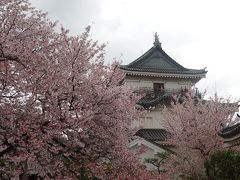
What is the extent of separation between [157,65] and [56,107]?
31.6 m

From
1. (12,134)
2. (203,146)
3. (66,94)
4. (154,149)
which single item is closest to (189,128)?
(203,146)

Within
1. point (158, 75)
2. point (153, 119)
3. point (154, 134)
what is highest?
point (158, 75)

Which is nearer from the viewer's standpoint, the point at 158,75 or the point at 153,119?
the point at 153,119

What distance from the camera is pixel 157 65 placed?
41594 millimetres

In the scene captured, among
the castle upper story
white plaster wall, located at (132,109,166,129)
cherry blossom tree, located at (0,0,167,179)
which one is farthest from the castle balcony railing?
cherry blossom tree, located at (0,0,167,179)

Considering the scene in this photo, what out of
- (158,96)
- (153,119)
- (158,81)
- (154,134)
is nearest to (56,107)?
(154,134)

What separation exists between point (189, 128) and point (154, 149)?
7.45 m

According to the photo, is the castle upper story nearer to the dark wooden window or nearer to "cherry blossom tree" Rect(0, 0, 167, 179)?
the dark wooden window

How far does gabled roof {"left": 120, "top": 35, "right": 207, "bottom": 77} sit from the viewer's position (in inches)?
1577

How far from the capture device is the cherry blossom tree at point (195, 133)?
22.4 metres

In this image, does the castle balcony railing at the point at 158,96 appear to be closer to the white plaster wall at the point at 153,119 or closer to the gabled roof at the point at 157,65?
the white plaster wall at the point at 153,119

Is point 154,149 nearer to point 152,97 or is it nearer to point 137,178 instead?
point 152,97

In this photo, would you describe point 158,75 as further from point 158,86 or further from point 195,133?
point 195,133

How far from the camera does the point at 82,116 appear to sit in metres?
10.7
